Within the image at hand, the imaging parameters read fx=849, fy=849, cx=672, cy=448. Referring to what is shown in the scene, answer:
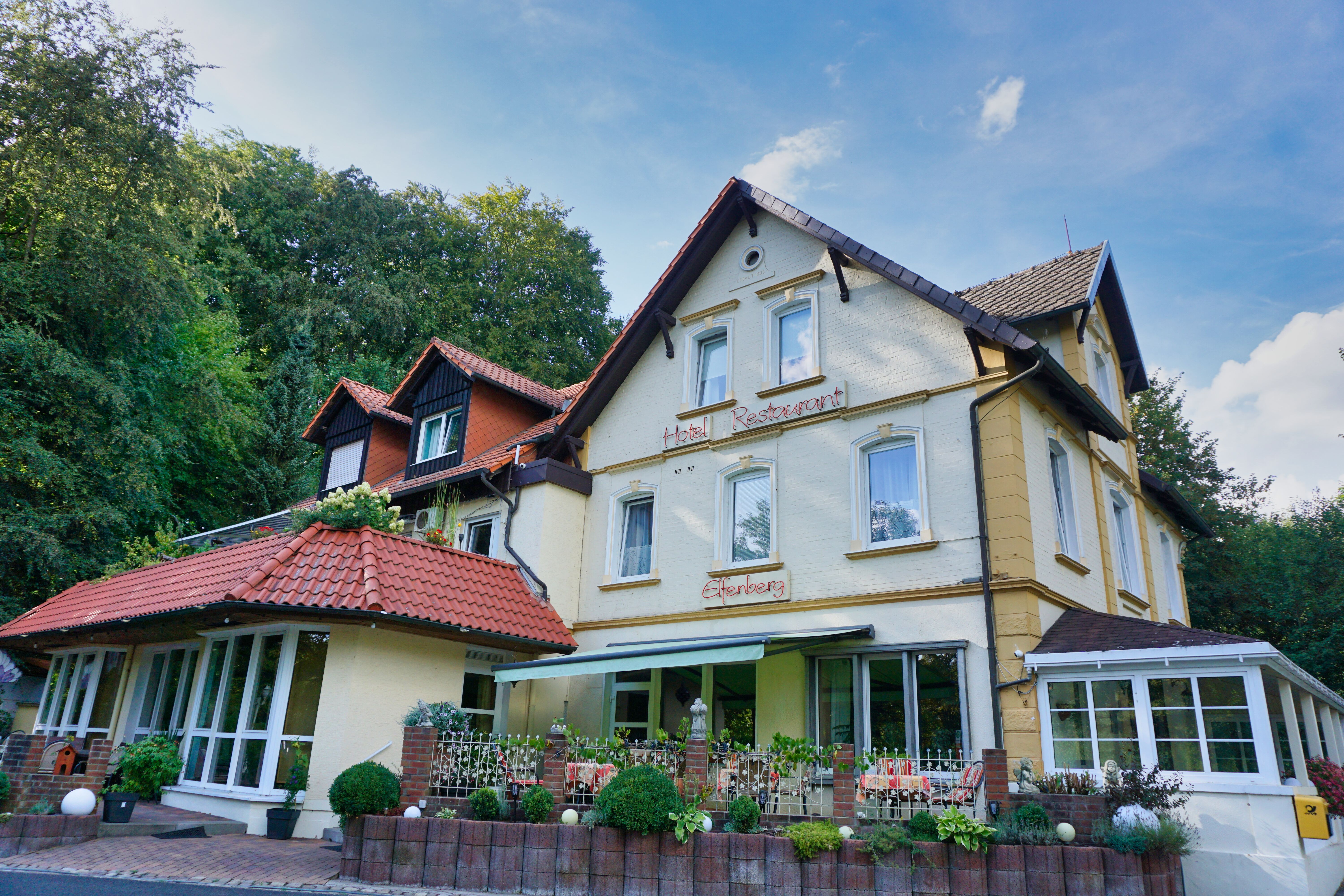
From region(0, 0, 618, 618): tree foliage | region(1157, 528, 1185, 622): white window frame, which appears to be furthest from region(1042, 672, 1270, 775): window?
region(0, 0, 618, 618): tree foliage

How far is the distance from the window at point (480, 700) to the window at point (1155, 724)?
8.30 metres

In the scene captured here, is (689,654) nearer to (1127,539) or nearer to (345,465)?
(1127,539)

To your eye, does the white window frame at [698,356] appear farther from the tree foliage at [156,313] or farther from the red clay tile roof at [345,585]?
the tree foliage at [156,313]

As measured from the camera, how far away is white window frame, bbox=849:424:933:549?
11555 mm

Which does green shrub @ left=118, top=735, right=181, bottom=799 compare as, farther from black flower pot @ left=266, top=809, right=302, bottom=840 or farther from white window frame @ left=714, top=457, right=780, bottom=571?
white window frame @ left=714, top=457, right=780, bottom=571

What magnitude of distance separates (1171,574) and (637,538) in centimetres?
1222

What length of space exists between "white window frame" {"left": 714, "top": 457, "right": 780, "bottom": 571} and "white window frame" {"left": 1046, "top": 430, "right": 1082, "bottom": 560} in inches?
158

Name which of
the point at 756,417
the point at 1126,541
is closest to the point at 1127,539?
the point at 1126,541

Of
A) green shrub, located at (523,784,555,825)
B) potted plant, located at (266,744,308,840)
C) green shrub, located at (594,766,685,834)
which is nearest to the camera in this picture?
green shrub, located at (594,766,685,834)

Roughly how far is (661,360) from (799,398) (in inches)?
132

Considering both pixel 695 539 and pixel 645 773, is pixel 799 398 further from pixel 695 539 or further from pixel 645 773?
pixel 645 773

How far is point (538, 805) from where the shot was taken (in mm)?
8648

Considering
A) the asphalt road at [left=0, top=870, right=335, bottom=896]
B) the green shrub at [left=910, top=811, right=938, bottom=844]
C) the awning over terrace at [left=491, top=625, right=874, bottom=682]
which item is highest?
the awning over terrace at [left=491, top=625, right=874, bottom=682]

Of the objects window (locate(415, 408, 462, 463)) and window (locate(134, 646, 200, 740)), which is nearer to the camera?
window (locate(134, 646, 200, 740))
